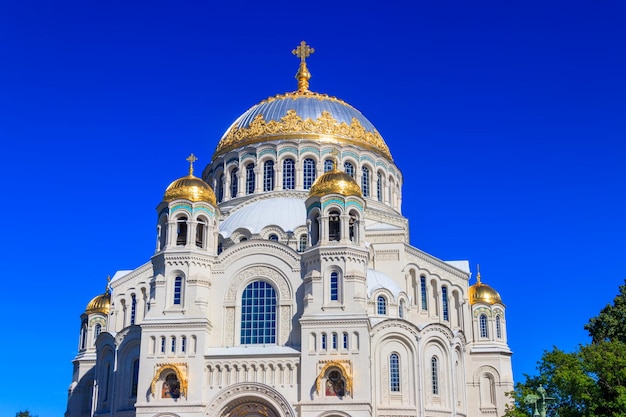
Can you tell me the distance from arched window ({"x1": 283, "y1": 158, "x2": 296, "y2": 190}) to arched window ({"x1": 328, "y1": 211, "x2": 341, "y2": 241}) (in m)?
10.6

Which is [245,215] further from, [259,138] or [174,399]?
[174,399]

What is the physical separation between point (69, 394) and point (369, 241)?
61.8ft

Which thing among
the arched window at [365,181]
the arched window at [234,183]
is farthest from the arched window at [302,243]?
the arched window at [234,183]

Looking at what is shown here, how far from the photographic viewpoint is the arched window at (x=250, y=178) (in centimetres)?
4834

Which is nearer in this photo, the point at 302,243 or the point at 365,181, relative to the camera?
the point at 302,243

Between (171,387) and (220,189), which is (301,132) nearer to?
(220,189)

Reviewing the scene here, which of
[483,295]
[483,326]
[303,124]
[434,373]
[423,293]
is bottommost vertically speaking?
[434,373]

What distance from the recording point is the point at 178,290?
119ft

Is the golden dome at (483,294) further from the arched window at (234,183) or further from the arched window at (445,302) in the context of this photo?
the arched window at (234,183)

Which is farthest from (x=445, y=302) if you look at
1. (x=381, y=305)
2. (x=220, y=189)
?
(x=220, y=189)

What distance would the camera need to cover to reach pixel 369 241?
4281 centimetres

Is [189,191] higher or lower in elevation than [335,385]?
higher

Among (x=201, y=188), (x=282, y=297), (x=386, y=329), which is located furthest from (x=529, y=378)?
(x=201, y=188)

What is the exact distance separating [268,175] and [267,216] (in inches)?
242
